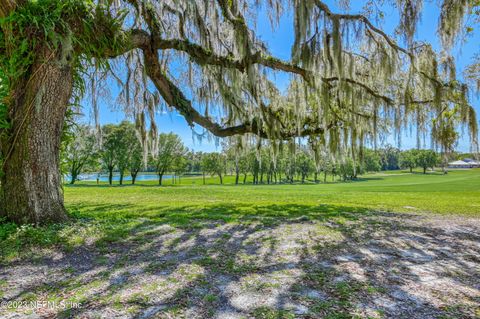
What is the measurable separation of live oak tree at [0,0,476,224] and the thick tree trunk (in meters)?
0.01

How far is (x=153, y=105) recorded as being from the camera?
6.61 m

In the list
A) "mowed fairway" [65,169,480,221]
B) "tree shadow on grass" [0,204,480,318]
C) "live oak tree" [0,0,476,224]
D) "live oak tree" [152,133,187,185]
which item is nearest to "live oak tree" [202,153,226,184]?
"live oak tree" [152,133,187,185]

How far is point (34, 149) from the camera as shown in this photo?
307 cm

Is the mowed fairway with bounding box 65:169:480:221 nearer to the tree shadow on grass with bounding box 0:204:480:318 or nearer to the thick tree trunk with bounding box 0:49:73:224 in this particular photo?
the thick tree trunk with bounding box 0:49:73:224

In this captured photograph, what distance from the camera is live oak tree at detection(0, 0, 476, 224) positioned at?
305 centimetres

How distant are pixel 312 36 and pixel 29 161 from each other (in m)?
4.65

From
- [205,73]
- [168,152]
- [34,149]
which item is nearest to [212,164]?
[168,152]

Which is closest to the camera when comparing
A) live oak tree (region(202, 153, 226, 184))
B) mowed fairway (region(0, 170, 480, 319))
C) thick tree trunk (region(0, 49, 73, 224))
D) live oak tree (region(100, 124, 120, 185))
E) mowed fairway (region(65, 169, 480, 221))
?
mowed fairway (region(0, 170, 480, 319))

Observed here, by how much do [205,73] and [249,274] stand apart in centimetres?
502

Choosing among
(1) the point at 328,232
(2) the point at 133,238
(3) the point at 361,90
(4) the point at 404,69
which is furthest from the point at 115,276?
(4) the point at 404,69

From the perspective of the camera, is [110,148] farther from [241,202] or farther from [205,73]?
[205,73]

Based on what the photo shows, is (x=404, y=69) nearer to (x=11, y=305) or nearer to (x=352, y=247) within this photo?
(x=352, y=247)

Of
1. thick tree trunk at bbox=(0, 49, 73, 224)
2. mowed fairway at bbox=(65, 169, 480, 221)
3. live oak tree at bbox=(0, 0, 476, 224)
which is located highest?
live oak tree at bbox=(0, 0, 476, 224)

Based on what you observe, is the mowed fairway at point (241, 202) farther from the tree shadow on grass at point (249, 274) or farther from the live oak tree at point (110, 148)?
the live oak tree at point (110, 148)
